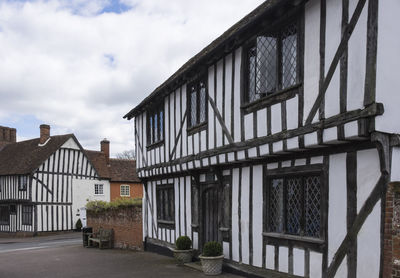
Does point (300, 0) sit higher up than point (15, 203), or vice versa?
point (300, 0)

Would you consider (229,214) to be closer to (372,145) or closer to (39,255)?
(372,145)

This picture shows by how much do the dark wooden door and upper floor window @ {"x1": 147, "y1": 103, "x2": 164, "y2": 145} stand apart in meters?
3.23

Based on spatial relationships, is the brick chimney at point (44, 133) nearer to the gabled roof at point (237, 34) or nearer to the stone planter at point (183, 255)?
the gabled roof at point (237, 34)

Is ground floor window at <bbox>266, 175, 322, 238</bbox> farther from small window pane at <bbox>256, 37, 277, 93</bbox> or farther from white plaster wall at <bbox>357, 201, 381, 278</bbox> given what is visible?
small window pane at <bbox>256, 37, 277, 93</bbox>

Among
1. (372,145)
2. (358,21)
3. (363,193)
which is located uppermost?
(358,21)

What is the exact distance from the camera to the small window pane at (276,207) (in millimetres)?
8328

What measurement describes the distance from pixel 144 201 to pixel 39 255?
4.50 m

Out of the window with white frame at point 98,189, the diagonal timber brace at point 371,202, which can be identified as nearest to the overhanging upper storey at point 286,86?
the diagonal timber brace at point 371,202

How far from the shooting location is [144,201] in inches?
634

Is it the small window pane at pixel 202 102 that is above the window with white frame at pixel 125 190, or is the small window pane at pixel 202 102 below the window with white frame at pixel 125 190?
above

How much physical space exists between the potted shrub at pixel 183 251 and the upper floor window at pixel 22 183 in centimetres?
1969

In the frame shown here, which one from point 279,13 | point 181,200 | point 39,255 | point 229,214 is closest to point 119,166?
point 39,255

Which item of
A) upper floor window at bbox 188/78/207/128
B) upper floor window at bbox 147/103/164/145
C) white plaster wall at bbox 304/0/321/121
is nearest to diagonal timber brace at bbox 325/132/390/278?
white plaster wall at bbox 304/0/321/121

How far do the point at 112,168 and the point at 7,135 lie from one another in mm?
12133
